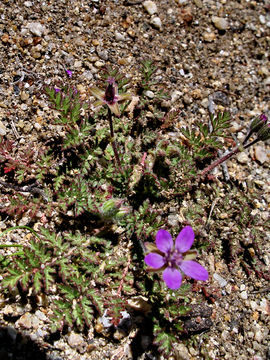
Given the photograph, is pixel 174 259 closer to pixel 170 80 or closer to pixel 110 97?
pixel 110 97

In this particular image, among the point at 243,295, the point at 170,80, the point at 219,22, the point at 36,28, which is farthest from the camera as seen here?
the point at 219,22

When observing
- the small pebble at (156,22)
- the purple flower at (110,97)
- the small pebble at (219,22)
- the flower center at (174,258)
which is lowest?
the flower center at (174,258)

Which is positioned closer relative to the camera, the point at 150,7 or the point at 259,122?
the point at 259,122

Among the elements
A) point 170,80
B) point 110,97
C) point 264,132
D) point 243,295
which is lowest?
point 243,295

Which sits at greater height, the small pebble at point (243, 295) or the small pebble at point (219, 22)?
the small pebble at point (219, 22)

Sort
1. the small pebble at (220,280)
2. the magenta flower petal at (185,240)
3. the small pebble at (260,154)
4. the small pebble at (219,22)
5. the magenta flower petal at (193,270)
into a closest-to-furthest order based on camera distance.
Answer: the magenta flower petal at (193,270)
the magenta flower petal at (185,240)
the small pebble at (220,280)
the small pebble at (260,154)
the small pebble at (219,22)

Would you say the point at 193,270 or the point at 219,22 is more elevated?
the point at 219,22

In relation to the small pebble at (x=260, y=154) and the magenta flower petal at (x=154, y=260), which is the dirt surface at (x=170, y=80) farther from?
the magenta flower petal at (x=154, y=260)

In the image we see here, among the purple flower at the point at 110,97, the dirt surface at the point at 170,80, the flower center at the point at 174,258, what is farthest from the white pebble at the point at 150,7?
the flower center at the point at 174,258

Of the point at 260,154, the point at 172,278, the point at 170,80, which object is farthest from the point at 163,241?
the point at 170,80

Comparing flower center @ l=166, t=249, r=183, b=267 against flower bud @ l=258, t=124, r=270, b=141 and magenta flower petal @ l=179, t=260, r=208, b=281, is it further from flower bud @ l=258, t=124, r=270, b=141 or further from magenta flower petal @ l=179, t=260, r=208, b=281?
flower bud @ l=258, t=124, r=270, b=141
